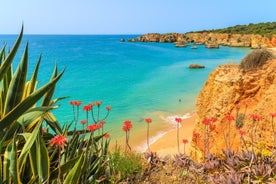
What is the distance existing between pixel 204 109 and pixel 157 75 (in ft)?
83.5

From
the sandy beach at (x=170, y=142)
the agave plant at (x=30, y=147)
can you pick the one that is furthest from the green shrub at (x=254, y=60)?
the agave plant at (x=30, y=147)

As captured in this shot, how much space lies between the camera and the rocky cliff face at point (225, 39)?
2111 inches

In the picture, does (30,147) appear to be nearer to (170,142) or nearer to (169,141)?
(170,142)

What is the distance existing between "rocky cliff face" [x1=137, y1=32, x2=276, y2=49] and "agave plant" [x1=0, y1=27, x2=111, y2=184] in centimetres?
4879

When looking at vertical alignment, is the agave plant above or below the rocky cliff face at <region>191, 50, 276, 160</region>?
above

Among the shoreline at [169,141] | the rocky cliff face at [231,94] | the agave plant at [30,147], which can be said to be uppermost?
the agave plant at [30,147]

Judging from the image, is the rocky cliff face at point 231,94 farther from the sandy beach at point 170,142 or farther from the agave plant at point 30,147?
the agave plant at point 30,147

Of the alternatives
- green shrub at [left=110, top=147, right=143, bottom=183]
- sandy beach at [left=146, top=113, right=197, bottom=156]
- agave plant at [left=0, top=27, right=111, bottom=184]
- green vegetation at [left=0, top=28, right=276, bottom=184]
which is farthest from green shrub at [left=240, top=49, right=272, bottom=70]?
agave plant at [left=0, top=27, right=111, bottom=184]

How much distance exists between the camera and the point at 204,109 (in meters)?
7.96

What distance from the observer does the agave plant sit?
6.95ft

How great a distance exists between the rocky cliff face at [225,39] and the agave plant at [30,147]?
160 ft

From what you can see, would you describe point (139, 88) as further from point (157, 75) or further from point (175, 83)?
point (157, 75)

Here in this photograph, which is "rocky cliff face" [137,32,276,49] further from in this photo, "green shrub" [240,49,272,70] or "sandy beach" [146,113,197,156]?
"green shrub" [240,49,272,70]

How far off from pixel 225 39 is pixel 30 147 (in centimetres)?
7810
